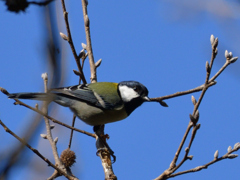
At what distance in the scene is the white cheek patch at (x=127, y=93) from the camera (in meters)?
3.63

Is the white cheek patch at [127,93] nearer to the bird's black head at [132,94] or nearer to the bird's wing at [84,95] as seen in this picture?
the bird's black head at [132,94]

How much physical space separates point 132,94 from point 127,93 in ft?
0.19

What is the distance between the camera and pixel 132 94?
12.1 feet

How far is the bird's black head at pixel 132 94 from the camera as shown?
360 centimetres

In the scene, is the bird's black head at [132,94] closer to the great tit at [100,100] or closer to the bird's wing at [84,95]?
the great tit at [100,100]

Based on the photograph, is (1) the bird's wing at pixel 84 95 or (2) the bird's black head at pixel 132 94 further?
(2) the bird's black head at pixel 132 94

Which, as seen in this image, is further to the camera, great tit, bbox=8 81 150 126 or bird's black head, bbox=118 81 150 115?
bird's black head, bbox=118 81 150 115

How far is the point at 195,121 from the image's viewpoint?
6.50 feet

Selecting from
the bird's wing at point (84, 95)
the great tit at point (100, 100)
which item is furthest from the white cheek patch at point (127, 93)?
the bird's wing at point (84, 95)

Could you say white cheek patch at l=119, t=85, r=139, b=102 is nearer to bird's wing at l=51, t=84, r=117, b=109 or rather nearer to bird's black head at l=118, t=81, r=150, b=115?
bird's black head at l=118, t=81, r=150, b=115

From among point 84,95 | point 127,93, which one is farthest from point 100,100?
point 127,93

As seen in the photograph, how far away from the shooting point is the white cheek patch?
11.9 ft

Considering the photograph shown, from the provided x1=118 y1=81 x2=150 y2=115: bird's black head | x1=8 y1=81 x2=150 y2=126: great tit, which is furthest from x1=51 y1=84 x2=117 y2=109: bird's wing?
x1=118 y1=81 x2=150 y2=115: bird's black head

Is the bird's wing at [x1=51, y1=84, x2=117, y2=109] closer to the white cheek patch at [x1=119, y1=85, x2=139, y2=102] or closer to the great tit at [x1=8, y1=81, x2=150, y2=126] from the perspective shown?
the great tit at [x1=8, y1=81, x2=150, y2=126]
